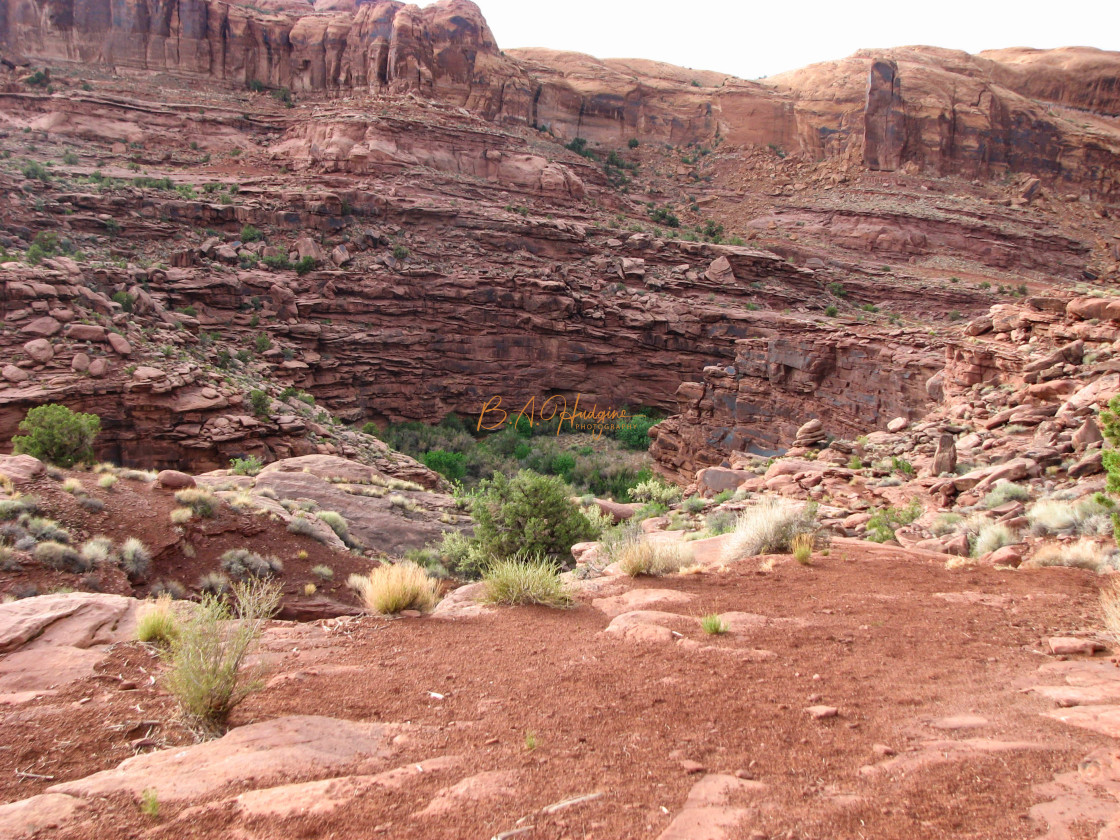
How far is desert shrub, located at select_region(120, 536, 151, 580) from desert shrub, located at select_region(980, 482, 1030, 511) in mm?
10700

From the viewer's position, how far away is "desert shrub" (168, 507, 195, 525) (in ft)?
32.9

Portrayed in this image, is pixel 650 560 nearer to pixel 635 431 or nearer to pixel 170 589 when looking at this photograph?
pixel 170 589

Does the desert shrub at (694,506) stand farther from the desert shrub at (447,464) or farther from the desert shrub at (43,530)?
the desert shrub at (447,464)

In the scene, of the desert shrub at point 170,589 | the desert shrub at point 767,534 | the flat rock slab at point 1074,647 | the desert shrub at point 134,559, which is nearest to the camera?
the flat rock slab at point 1074,647

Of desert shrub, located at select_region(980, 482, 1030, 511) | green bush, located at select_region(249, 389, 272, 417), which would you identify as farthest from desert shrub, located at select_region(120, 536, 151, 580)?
green bush, located at select_region(249, 389, 272, 417)

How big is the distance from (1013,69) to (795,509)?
64.5m

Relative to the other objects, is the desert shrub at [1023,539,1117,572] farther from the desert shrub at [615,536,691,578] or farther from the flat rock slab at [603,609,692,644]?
the flat rock slab at [603,609,692,644]

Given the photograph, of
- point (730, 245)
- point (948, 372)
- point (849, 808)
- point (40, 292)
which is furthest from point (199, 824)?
point (730, 245)

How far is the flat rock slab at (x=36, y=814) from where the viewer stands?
2.71m

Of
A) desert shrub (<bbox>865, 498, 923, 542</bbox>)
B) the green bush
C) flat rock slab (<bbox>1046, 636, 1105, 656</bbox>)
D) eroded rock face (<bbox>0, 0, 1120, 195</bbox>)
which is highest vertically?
eroded rock face (<bbox>0, 0, 1120, 195</bbox>)

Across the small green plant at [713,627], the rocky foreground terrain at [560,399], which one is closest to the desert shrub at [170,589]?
the rocky foreground terrain at [560,399]

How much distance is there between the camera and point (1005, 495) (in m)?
8.78

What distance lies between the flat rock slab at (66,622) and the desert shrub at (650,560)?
15.2 ft

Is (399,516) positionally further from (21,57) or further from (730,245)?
(21,57)
